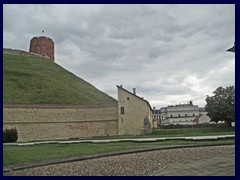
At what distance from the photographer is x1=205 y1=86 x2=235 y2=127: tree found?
3388 centimetres

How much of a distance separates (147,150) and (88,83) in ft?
150

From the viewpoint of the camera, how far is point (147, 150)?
40.4ft

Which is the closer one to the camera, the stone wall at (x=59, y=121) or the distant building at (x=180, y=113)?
the stone wall at (x=59, y=121)

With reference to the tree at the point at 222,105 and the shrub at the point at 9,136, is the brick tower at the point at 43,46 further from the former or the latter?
the tree at the point at 222,105

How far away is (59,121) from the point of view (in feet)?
112

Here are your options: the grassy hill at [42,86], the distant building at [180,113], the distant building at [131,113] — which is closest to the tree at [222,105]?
the distant building at [131,113]

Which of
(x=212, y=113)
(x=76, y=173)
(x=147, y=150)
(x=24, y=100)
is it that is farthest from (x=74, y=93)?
(x=76, y=173)

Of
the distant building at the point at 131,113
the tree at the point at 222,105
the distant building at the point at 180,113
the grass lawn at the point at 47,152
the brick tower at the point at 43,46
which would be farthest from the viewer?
the distant building at the point at 180,113

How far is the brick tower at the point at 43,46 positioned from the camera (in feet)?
234

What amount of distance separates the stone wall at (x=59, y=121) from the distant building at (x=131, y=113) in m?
0.99

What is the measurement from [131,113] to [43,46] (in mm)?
45181

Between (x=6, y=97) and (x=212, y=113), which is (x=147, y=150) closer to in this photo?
(x=212, y=113)

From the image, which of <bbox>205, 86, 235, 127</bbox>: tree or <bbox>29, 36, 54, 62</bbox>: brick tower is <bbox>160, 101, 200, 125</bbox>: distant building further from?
<bbox>205, 86, 235, 127</bbox>: tree

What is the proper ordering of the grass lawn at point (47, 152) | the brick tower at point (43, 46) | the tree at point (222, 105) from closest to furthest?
the grass lawn at point (47, 152) < the tree at point (222, 105) < the brick tower at point (43, 46)
